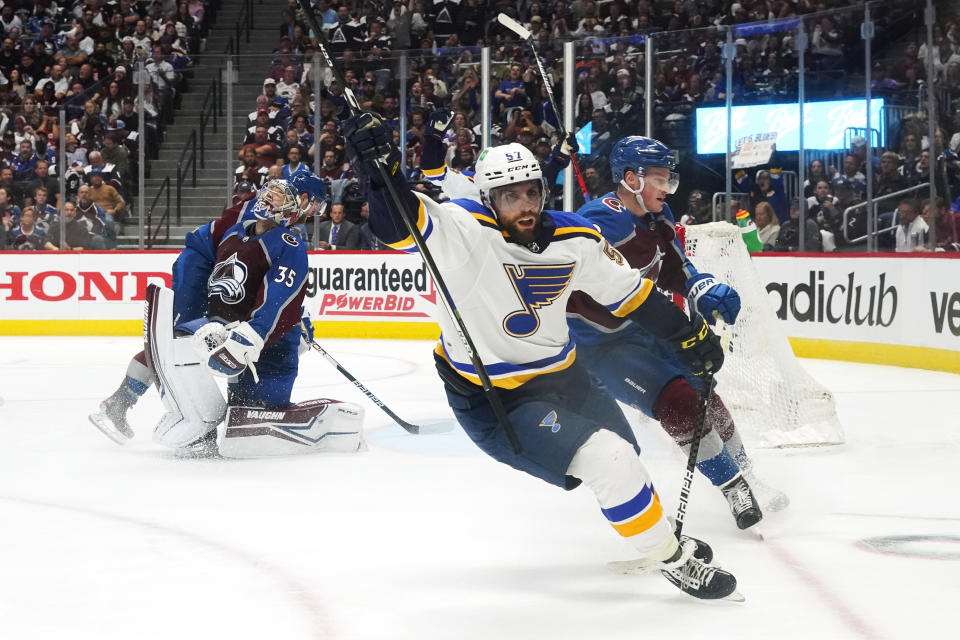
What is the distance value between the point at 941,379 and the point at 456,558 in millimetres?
4712

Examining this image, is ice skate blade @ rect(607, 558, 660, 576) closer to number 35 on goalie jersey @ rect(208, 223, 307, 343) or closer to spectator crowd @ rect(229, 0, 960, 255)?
number 35 on goalie jersey @ rect(208, 223, 307, 343)

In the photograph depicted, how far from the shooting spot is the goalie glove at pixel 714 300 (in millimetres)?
3047

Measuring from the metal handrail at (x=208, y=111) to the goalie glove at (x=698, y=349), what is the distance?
722cm

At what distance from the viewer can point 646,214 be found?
3768mm

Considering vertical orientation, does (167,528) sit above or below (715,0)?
below

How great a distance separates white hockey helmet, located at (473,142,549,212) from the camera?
2654 mm

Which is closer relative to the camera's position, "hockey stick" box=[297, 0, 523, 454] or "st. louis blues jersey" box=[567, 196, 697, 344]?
"hockey stick" box=[297, 0, 523, 454]

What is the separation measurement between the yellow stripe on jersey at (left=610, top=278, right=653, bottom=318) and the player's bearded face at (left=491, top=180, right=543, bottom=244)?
0.38 meters

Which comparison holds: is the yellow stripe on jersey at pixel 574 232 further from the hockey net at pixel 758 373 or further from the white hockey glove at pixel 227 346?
the hockey net at pixel 758 373

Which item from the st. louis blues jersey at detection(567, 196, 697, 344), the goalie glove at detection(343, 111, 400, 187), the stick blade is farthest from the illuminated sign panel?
the goalie glove at detection(343, 111, 400, 187)

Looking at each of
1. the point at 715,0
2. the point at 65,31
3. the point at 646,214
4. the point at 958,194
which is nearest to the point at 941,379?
the point at 958,194

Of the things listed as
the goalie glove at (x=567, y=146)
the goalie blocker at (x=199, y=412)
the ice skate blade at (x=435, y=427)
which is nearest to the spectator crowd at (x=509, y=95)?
the goalie glove at (x=567, y=146)

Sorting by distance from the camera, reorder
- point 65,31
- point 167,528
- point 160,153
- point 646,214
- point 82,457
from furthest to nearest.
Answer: point 65,31 < point 160,153 < point 82,457 < point 646,214 < point 167,528

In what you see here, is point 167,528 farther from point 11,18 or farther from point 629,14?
point 11,18
